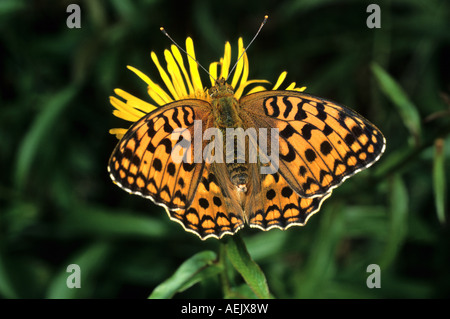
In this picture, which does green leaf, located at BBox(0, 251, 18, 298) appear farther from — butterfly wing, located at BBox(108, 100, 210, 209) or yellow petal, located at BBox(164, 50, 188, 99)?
yellow petal, located at BBox(164, 50, 188, 99)

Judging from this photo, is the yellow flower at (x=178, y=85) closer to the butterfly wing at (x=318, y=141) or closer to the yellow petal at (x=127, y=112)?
the yellow petal at (x=127, y=112)

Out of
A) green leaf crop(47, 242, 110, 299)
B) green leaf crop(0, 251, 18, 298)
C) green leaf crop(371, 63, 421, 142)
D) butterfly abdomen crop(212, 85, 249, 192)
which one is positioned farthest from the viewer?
green leaf crop(47, 242, 110, 299)

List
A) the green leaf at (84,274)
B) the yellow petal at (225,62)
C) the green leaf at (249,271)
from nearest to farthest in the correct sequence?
the green leaf at (249,271)
the yellow petal at (225,62)
the green leaf at (84,274)

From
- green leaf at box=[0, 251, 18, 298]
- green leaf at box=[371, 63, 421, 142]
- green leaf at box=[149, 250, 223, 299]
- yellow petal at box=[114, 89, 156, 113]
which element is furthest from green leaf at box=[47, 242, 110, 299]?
green leaf at box=[371, 63, 421, 142]

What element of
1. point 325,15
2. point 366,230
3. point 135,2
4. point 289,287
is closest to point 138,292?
point 289,287

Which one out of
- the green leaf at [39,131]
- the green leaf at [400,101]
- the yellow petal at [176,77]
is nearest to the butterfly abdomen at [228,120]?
the yellow petal at [176,77]
